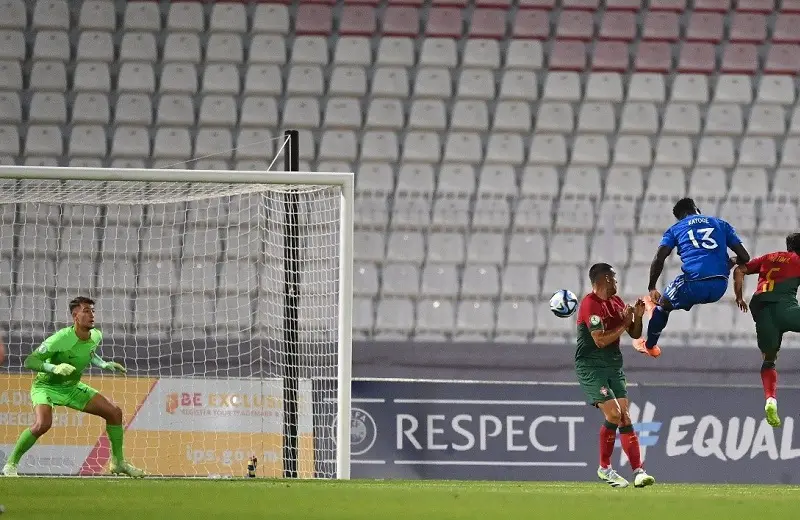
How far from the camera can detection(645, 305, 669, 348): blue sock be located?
9.46m

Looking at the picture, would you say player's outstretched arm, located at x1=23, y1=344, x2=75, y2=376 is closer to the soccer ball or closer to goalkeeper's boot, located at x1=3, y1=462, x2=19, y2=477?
goalkeeper's boot, located at x1=3, y1=462, x2=19, y2=477

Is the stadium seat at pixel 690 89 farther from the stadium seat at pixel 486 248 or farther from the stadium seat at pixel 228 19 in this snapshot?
the stadium seat at pixel 228 19

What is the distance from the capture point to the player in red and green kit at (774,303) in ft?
30.9

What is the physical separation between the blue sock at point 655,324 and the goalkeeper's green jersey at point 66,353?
165 inches

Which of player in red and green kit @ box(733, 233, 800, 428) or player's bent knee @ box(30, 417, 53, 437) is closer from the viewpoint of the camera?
player in red and green kit @ box(733, 233, 800, 428)

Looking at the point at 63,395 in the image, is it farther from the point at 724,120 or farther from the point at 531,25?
the point at 724,120

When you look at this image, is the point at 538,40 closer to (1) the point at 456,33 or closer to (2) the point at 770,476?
(1) the point at 456,33

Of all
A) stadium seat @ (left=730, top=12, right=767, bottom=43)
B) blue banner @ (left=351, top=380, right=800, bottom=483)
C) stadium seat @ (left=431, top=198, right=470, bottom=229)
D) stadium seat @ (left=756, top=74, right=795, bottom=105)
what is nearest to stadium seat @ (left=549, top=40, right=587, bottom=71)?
stadium seat @ (left=730, top=12, right=767, bottom=43)

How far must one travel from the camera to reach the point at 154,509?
545 centimetres

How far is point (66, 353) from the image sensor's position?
32.3ft

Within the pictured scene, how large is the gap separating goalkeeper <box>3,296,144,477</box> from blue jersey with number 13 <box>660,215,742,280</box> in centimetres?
427

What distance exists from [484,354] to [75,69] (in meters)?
5.80

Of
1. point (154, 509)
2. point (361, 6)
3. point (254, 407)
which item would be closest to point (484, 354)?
point (254, 407)

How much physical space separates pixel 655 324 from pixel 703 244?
0.76m
